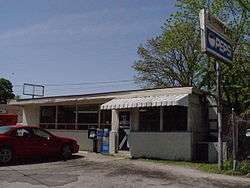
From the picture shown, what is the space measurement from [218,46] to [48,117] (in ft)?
43.4

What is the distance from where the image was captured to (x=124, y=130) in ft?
68.1

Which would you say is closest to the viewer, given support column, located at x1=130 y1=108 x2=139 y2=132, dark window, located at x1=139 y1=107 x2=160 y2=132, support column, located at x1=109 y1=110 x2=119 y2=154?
dark window, located at x1=139 y1=107 x2=160 y2=132

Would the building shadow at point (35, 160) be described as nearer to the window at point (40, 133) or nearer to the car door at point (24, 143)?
the car door at point (24, 143)

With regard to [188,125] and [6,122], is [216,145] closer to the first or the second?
[188,125]

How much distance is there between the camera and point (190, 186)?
11.8 m

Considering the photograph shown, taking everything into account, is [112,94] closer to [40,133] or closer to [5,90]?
[40,133]

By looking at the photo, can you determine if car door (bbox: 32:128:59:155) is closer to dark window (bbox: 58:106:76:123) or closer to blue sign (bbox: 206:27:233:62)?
dark window (bbox: 58:106:76:123)

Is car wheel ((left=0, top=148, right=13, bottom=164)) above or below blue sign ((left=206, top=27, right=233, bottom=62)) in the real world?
below

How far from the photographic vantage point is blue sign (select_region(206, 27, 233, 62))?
14816 mm

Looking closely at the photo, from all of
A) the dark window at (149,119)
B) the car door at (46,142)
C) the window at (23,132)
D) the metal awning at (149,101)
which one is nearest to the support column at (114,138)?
the metal awning at (149,101)

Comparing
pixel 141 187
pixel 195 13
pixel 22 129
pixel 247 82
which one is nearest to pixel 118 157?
pixel 22 129

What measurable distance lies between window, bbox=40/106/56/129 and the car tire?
869 cm

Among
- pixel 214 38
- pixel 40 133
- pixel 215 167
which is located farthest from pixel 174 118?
pixel 40 133

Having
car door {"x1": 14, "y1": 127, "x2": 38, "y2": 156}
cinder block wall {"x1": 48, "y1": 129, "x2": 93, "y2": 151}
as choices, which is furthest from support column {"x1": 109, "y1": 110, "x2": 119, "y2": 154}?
car door {"x1": 14, "y1": 127, "x2": 38, "y2": 156}
